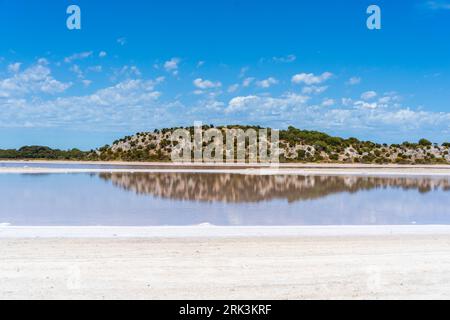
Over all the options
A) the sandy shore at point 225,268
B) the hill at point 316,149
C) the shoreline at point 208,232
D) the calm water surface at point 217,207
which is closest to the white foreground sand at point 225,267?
the sandy shore at point 225,268

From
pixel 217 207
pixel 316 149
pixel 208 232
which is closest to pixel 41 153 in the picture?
pixel 316 149

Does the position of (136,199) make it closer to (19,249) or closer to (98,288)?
(19,249)

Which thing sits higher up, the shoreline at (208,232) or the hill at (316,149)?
the hill at (316,149)

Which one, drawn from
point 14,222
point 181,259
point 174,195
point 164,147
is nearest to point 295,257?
point 181,259

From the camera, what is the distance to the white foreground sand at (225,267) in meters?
6.16

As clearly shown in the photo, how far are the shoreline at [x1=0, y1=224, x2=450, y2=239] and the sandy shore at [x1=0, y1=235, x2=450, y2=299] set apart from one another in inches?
17.4

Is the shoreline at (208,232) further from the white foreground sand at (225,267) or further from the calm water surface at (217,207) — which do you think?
the calm water surface at (217,207)

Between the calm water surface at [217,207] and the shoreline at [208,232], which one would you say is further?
the calm water surface at [217,207]

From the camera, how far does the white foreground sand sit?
616 cm

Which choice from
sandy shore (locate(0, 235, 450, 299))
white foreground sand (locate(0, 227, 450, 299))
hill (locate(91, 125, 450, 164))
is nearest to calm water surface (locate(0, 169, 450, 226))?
white foreground sand (locate(0, 227, 450, 299))

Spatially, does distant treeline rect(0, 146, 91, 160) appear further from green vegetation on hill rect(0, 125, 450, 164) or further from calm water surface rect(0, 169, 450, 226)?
calm water surface rect(0, 169, 450, 226)

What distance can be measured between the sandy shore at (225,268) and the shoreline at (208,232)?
A: 44cm

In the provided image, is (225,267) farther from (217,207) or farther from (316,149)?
(316,149)

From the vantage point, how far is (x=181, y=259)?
780cm
